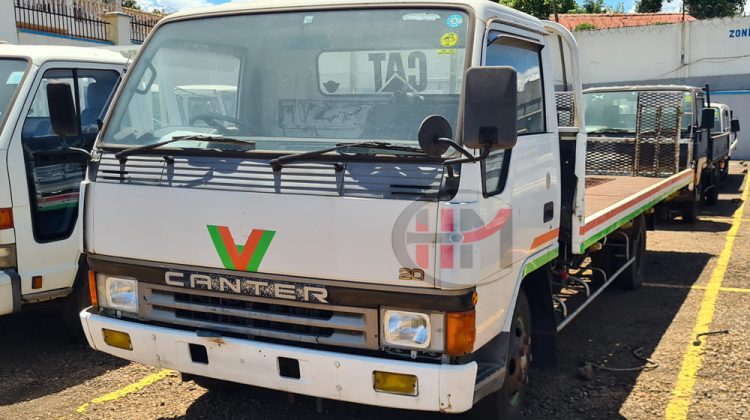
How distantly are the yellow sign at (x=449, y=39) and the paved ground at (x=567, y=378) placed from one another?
2.01 metres

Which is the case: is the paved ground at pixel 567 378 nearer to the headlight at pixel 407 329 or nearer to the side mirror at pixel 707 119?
the headlight at pixel 407 329

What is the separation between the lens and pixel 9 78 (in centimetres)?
539

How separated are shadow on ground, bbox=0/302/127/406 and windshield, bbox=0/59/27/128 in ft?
5.10

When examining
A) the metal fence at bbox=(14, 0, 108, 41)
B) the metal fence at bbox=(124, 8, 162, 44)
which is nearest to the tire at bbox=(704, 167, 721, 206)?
the metal fence at bbox=(124, 8, 162, 44)

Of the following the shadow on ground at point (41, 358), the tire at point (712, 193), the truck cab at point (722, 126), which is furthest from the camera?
the truck cab at point (722, 126)

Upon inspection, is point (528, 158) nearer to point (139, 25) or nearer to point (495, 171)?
point (495, 171)

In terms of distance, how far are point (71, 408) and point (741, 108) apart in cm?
2549

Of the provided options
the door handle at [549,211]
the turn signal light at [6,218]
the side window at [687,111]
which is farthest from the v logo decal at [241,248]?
the side window at [687,111]

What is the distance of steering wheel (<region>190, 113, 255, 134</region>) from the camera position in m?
3.68

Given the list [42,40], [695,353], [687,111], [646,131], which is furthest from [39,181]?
[42,40]

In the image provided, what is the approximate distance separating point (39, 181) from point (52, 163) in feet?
0.57

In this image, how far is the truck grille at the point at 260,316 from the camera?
10.6 feet

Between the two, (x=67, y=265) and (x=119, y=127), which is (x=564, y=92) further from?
(x=67, y=265)

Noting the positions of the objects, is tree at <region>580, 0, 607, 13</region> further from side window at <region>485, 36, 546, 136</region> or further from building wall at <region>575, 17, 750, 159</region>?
side window at <region>485, 36, 546, 136</region>
